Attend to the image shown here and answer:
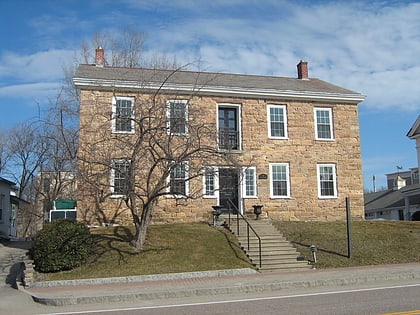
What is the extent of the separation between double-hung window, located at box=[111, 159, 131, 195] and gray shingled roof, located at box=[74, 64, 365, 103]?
5.20m

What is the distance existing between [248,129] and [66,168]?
1188cm

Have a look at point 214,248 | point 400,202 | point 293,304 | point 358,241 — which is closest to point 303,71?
point 358,241

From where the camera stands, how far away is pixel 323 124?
25453mm

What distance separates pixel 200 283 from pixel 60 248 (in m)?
5.25

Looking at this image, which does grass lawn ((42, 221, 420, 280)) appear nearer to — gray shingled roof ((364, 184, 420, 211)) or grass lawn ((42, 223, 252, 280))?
grass lawn ((42, 223, 252, 280))

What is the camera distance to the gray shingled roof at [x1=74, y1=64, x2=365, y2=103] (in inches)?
883

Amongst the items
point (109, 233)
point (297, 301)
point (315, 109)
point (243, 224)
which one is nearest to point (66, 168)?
point (109, 233)

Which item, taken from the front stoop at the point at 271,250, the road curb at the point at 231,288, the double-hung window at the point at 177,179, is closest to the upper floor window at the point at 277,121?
the front stoop at the point at 271,250

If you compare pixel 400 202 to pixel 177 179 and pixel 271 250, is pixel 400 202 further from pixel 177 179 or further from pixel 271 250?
pixel 177 179

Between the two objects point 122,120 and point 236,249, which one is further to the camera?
point 236,249

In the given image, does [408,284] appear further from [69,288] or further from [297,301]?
[69,288]

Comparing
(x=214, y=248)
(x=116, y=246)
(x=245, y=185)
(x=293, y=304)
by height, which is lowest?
(x=293, y=304)

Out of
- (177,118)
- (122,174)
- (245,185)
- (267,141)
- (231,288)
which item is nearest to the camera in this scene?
(231,288)

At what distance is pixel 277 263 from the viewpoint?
56.3 ft
